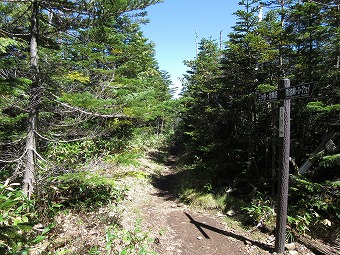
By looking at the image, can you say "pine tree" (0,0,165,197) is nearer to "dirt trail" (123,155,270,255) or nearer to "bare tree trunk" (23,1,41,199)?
"bare tree trunk" (23,1,41,199)

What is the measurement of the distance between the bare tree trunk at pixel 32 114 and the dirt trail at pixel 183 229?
3303mm

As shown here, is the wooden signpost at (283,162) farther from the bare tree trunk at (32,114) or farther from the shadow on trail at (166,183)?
the bare tree trunk at (32,114)

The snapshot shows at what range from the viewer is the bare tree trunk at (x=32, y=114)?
529cm

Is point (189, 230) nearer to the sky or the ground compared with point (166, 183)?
nearer to the ground

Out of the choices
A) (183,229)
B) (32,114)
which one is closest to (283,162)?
(183,229)

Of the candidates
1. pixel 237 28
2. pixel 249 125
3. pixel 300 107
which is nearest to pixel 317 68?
pixel 300 107

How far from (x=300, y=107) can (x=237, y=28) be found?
4266mm

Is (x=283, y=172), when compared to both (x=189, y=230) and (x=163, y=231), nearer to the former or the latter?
(x=189, y=230)

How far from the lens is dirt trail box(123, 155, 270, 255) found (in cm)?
608

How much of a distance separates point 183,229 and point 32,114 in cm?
553

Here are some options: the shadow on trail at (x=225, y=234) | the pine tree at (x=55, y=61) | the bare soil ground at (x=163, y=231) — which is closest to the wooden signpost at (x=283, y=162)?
the shadow on trail at (x=225, y=234)

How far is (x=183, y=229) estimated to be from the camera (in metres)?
7.24

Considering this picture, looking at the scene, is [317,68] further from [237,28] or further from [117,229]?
[117,229]

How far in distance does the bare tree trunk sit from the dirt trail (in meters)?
3.30
